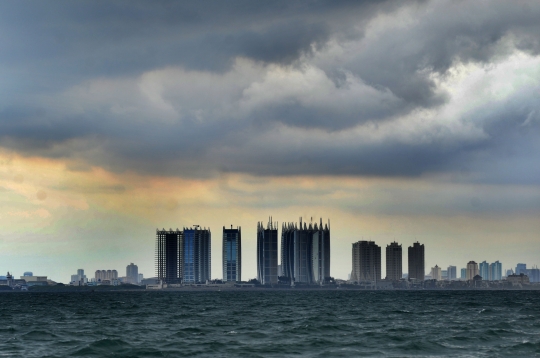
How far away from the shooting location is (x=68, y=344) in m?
96.1

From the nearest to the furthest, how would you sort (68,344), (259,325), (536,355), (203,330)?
(536,355) < (68,344) < (203,330) < (259,325)

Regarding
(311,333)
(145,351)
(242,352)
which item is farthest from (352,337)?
(145,351)

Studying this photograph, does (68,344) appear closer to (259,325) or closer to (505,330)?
(259,325)

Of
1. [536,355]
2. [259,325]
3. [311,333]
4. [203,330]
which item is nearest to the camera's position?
[536,355]

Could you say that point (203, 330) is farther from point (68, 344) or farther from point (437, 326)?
point (437, 326)

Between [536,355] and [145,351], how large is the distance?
46.1m

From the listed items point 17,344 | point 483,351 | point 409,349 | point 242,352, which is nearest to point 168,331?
point 17,344

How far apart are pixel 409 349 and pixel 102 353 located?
3703cm

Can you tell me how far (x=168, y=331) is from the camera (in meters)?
116

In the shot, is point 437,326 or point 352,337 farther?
point 437,326

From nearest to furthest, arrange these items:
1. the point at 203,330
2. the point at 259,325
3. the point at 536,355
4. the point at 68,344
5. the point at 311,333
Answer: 1. the point at 536,355
2. the point at 68,344
3. the point at 311,333
4. the point at 203,330
5. the point at 259,325

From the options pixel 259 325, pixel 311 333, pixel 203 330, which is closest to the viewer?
pixel 311 333

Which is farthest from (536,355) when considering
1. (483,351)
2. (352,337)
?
(352,337)

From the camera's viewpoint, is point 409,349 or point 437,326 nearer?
point 409,349
